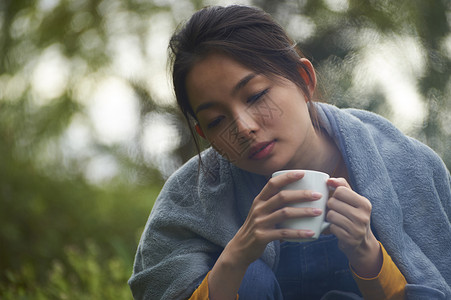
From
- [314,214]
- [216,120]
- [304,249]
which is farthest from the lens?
[304,249]

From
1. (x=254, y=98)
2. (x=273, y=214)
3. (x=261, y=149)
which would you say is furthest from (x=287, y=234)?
(x=254, y=98)

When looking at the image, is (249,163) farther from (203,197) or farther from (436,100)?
(436,100)

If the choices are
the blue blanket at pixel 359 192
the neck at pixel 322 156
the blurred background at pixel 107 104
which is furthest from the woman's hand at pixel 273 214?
the blurred background at pixel 107 104

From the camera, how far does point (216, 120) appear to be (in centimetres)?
128

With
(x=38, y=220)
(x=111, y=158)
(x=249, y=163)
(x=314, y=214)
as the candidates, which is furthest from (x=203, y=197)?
(x=38, y=220)

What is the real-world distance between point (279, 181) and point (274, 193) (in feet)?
0.15

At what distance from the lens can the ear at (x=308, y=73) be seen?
1431 mm

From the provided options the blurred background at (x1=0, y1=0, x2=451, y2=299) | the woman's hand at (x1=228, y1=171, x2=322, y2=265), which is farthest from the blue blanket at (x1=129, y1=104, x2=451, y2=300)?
the blurred background at (x1=0, y1=0, x2=451, y2=299)

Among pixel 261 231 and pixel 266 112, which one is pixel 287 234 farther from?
pixel 266 112

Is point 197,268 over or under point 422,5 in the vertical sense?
under

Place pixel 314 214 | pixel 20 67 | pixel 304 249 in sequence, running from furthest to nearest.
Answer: pixel 20 67 → pixel 304 249 → pixel 314 214

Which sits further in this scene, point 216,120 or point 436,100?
point 436,100

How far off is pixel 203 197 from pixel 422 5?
1.88 meters

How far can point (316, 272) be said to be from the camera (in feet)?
4.57
